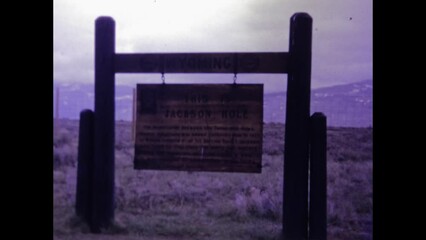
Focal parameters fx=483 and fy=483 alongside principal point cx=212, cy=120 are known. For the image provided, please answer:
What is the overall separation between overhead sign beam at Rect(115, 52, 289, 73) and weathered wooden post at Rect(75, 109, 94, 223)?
81 cm

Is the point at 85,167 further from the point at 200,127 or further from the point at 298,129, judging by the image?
the point at 298,129

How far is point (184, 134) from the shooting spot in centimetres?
540

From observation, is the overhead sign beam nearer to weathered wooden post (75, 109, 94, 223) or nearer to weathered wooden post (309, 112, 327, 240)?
weathered wooden post (309, 112, 327, 240)

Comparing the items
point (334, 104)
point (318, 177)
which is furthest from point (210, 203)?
point (334, 104)

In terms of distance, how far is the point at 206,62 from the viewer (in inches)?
210

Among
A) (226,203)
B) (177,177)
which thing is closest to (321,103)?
(177,177)

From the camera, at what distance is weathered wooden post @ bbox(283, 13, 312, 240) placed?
17.0ft

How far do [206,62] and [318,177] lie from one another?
5.79ft

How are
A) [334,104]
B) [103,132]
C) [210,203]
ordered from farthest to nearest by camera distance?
[334,104]
[210,203]
[103,132]

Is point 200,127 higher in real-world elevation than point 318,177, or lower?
higher

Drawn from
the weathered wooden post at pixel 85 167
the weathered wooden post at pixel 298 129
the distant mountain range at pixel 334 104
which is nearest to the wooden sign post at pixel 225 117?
the weathered wooden post at pixel 298 129
